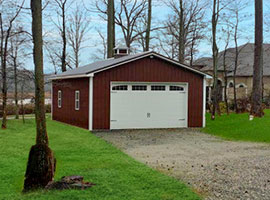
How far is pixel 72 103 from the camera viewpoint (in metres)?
17.5

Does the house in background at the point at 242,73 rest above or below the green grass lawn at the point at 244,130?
above

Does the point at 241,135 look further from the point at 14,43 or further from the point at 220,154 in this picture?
the point at 14,43

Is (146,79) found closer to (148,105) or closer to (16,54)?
(148,105)

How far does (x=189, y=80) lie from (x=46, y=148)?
10992mm

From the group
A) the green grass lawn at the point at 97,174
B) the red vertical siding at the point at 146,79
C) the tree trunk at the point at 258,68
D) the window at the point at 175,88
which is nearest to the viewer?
the green grass lawn at the point at 97,174

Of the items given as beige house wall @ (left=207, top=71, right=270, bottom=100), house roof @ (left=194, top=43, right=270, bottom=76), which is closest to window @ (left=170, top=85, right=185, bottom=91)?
beige house wall @ (left=207, top=71, right=270, bottom=100)

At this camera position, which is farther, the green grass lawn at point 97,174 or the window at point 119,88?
the window at point 119,88

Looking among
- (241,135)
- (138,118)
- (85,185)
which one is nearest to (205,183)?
(85,185)

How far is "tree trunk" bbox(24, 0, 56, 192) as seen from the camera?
6.12m

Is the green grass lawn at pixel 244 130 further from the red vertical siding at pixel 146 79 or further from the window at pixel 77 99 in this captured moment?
the window at pixel 77 99

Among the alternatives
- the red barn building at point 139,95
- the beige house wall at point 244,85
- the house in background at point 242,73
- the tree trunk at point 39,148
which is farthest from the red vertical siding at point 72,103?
the beige house wall at point 244,85

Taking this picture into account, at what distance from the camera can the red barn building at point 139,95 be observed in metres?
15.1

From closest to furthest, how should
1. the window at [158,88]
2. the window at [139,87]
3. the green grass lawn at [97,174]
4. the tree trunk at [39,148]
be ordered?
1. the green grass lawn at [97,174]
2. the tree trunk at [39,148]
3. the window at [139,87]
4. the window at [158,88]

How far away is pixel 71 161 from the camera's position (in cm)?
837
